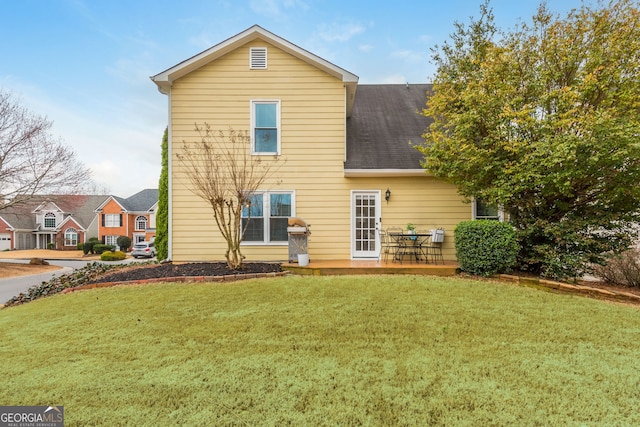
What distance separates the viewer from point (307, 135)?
874cm

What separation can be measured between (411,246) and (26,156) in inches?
832

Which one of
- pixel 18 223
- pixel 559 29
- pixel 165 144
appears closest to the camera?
pixel 559 29

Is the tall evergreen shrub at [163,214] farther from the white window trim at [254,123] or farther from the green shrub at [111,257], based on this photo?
the green shrub at [111,257]

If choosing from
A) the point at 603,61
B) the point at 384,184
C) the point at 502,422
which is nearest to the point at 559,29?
the point at 603,61

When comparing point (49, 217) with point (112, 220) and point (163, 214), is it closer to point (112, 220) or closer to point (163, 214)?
point (112, 220)

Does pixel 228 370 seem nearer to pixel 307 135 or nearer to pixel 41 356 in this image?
pixel 41 356

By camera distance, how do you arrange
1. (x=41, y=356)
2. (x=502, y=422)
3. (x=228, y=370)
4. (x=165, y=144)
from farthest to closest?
(x=165, y=144) < (x=41, y=356) < (x=228, y=370) < (x=502, y=422)

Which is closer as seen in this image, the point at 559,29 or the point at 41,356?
the point at 41,356

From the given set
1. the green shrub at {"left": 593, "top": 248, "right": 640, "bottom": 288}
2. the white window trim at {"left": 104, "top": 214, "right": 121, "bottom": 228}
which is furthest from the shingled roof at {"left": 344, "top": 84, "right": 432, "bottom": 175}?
the white window trim at {"left": 104, "top": 214, "right": 121, "bottom": 228}

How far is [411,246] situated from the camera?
845 centimetres

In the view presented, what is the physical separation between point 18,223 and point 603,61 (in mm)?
52300
